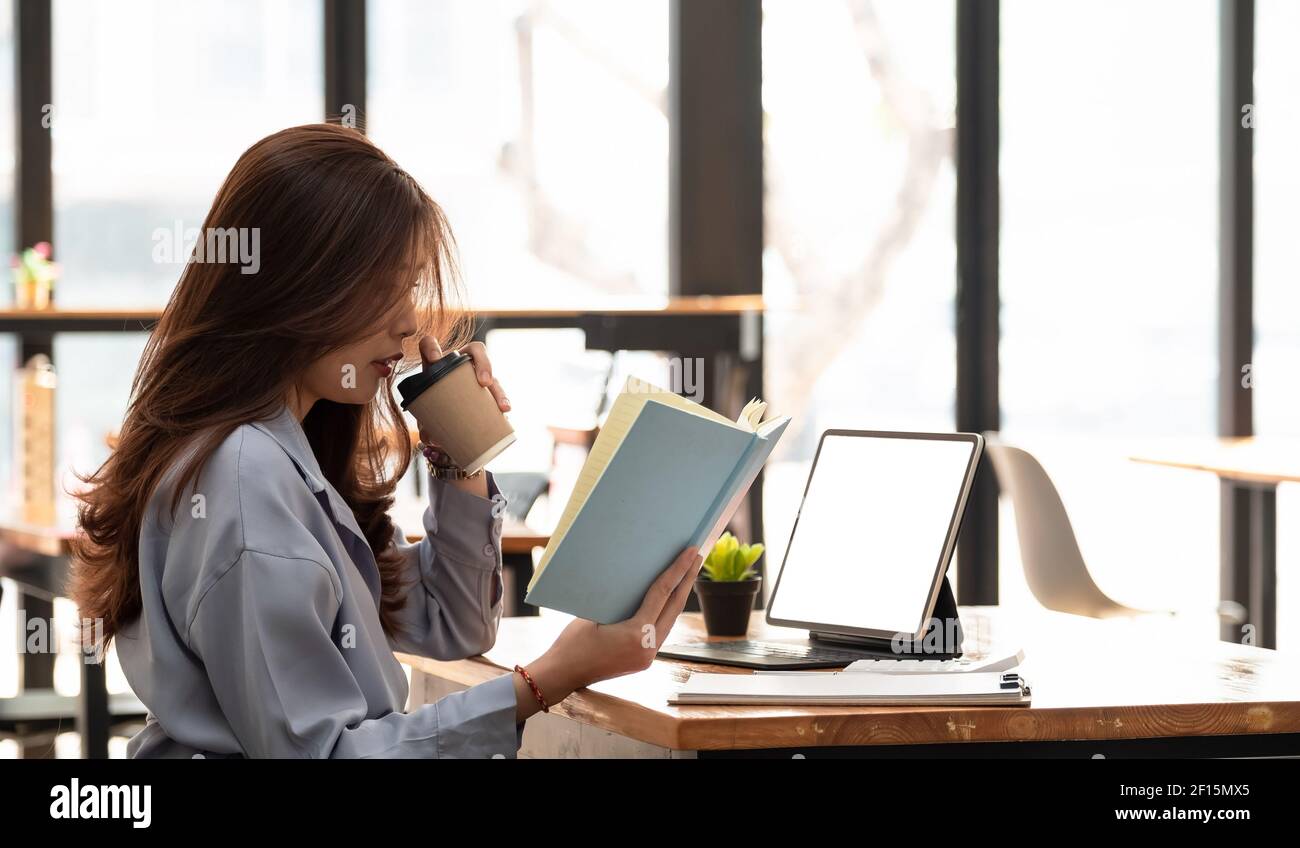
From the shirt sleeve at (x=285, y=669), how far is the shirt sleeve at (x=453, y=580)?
426 millimetres

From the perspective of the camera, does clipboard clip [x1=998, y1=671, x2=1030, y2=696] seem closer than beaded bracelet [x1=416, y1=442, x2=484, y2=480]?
Yes

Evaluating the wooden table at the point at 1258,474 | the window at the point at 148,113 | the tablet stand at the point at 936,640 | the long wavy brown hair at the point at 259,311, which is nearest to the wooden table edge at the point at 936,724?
the tablet stand at the point at 936,640

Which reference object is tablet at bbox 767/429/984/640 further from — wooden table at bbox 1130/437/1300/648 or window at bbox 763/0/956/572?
window at bbox 763/0/956/572

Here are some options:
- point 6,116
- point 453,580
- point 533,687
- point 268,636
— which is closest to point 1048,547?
point 453,580

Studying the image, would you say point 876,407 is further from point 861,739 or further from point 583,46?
point 861,739

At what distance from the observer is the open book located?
1.40m

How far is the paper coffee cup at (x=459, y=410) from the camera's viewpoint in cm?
173

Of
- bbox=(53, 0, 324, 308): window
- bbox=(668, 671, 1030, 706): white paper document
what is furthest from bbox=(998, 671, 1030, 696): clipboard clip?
bbox=(53, 0, 324, 308): window

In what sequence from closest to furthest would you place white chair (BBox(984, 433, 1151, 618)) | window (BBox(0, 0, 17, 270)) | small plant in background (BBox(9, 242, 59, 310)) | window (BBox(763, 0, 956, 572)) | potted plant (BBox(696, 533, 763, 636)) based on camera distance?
potted plant (BBox(696, 533, 763, 636)) < white chair (BBox(984, 433, 1151, 618)) < small plant in background (BBox(9, 242, 59, 310)) < window (BBox(0, 0, 17, 270)) < window (BBox(763, 0, 956, 572))

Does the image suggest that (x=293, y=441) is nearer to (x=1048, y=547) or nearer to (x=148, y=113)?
(x=1048, y=547)

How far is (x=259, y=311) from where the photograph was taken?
1.49m

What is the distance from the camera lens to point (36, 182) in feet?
15.5

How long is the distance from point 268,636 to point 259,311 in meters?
0.34

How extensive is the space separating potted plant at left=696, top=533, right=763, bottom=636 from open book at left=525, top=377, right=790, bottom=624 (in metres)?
0.44
